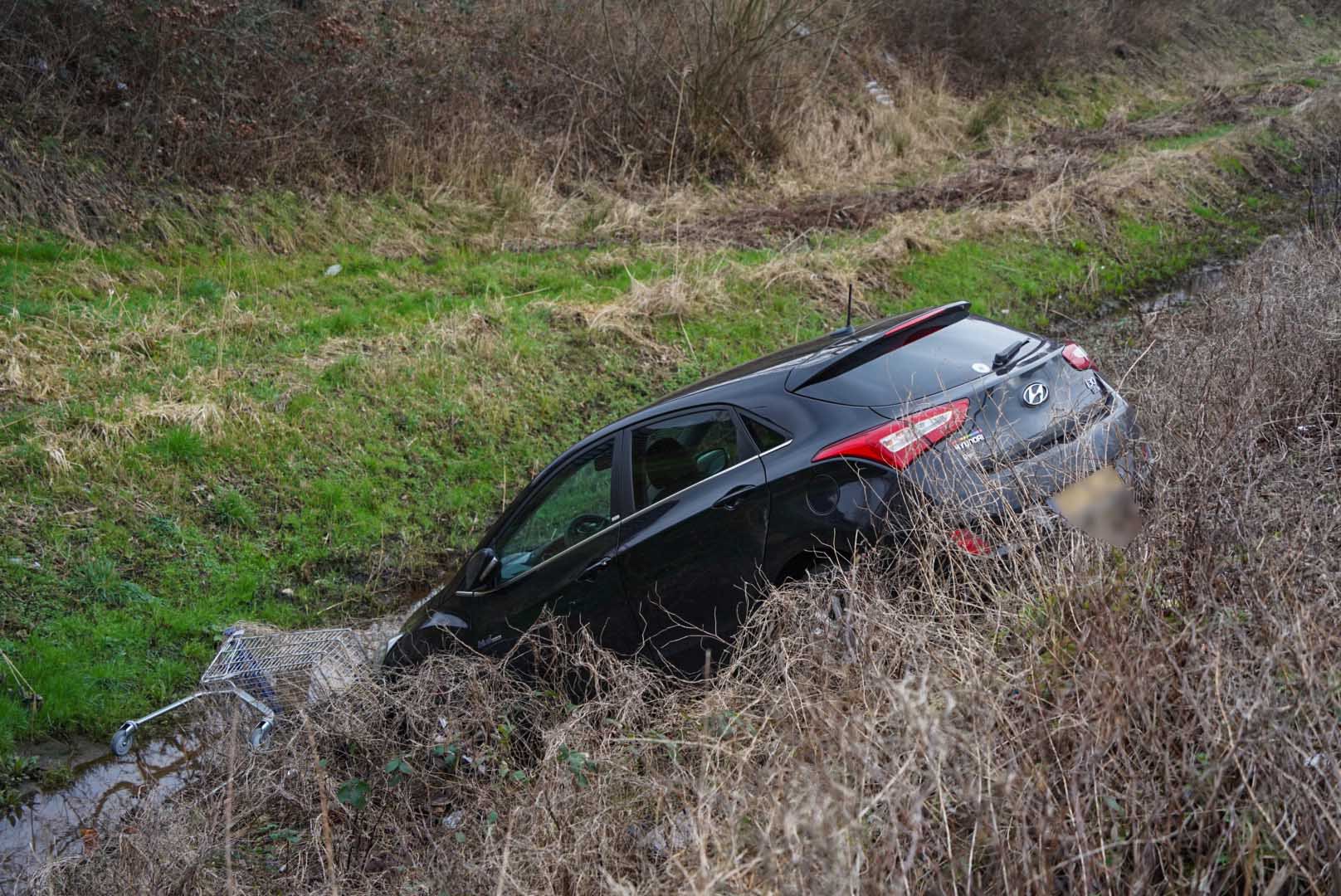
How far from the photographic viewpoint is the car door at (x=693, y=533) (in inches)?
173

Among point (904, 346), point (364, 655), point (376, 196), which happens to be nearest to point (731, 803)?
point (904, 346)

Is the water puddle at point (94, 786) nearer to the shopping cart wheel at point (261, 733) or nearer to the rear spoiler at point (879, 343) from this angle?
the shopping cart wheel at point (261, 733)

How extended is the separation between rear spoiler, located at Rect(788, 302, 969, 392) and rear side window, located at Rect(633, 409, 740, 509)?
0.39 metres

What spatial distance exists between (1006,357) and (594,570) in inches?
84.9

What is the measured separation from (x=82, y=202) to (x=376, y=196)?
11.9 feet

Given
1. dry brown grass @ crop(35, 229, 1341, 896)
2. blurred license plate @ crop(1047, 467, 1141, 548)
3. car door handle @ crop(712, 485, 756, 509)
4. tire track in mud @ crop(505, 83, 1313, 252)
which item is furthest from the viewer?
tire track in mud @ crop(505, 83, 1313, 252)

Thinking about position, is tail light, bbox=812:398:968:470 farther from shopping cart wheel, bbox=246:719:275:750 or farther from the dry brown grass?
shopping cart wheel, bbox=246:719:275:750

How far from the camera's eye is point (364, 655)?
5855mm

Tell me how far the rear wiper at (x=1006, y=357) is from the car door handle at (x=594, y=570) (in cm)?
198

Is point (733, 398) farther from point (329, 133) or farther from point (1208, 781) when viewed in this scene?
point (329, 133)

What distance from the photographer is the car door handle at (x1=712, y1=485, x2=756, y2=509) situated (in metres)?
4.39

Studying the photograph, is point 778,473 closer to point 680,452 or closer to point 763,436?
point 763,436

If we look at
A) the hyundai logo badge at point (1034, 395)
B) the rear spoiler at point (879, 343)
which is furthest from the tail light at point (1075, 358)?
the rear spoiler at point (879, 343)

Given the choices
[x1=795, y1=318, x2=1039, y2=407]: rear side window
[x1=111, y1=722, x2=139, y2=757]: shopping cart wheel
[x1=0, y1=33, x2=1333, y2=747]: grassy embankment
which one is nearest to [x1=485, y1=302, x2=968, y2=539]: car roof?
[x1=795, y1=318, x2=1039, y2=407]: rear side window
